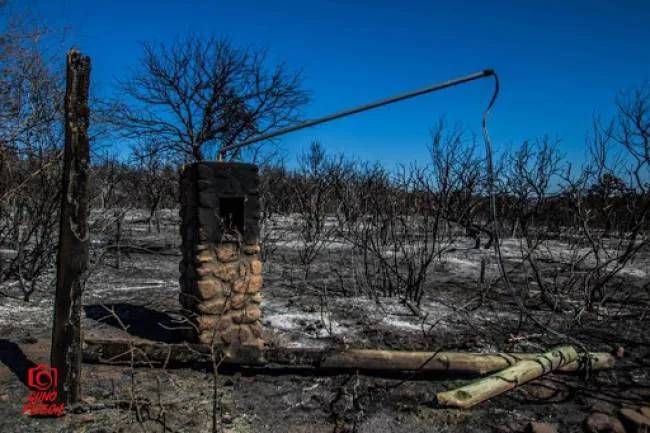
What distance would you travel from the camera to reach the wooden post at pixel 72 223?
2.75 meters

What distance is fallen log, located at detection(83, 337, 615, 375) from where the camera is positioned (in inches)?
153

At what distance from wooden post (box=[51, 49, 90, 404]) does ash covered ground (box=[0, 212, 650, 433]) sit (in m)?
0.43

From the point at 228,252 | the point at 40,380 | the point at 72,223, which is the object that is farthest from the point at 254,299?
the point at 72,223

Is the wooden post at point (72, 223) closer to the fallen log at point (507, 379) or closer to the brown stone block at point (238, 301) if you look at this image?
the brown stone block at point (238, 301)

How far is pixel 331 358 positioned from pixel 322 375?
19cm

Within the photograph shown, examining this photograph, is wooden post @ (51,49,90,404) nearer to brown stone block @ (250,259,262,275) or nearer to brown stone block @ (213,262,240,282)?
brown stone block @ (213,262,240,282)

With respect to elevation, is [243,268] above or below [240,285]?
above

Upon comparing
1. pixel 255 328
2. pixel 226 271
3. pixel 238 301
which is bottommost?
pixel 255 328

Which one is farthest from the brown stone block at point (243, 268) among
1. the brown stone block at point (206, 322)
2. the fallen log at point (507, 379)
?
the fallen log at point (507, 379)

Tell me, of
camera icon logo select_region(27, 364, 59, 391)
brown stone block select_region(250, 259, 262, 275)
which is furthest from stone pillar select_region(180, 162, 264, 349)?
camera icon logo select_region(27, 364, 59, 391)

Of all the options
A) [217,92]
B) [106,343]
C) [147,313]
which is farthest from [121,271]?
[106,343]

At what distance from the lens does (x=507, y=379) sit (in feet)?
11.7

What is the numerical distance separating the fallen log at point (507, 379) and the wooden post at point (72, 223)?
2.55 m

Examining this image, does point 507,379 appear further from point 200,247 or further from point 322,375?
point 200,247
